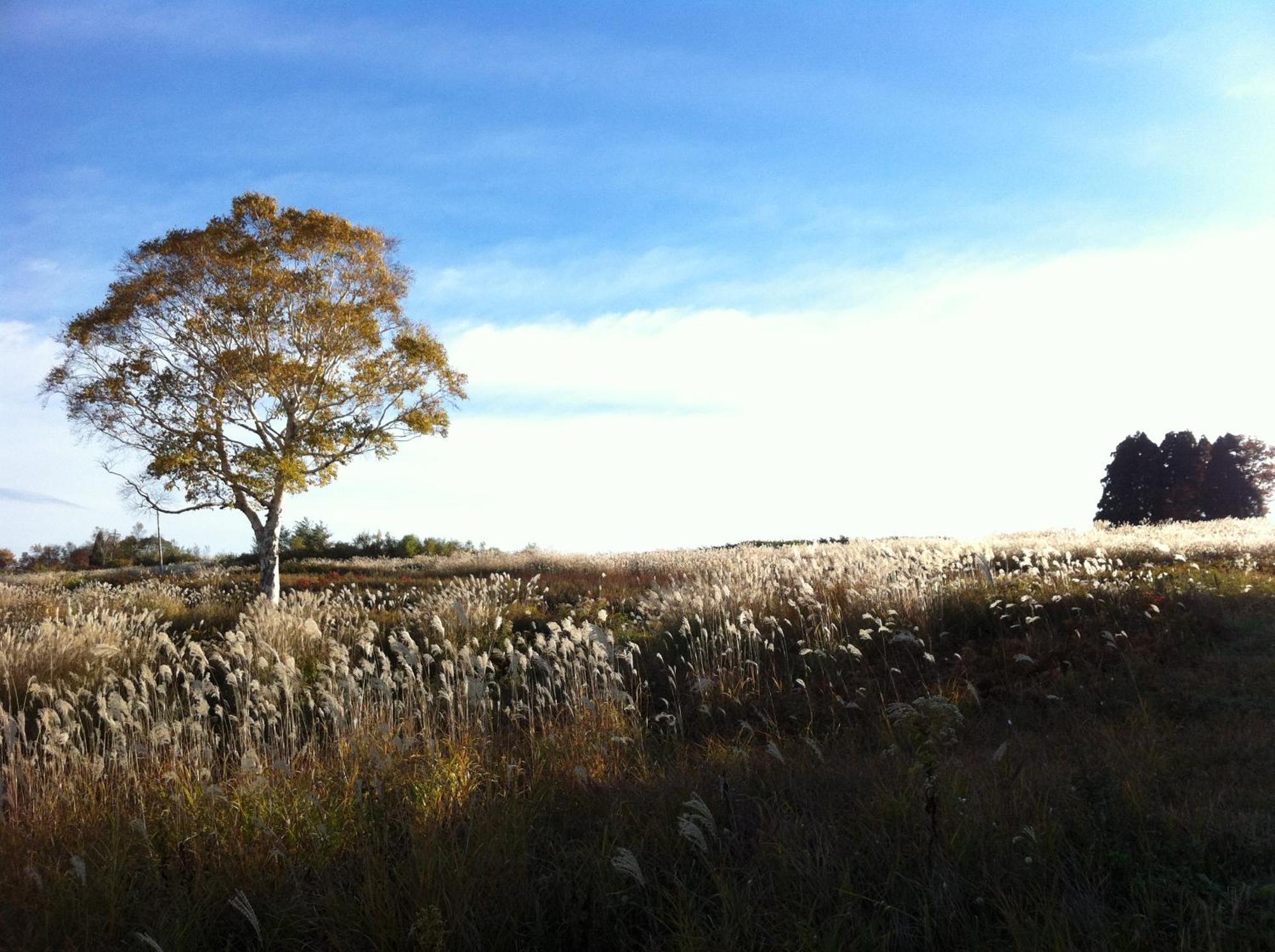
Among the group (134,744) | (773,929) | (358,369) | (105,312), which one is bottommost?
(773,929)

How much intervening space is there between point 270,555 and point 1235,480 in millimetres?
37832

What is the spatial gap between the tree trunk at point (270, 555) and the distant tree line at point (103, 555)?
84.0ft

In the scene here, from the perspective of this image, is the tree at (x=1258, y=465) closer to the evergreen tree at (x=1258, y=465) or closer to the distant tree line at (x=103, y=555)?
the evergreen tree at (x=1258, y=465)

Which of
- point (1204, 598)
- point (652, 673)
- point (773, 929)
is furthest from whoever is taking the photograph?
point (1204, 598)

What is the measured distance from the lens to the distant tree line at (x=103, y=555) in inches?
1740

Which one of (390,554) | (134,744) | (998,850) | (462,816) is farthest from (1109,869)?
(390,554)

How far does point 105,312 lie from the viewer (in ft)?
66.5

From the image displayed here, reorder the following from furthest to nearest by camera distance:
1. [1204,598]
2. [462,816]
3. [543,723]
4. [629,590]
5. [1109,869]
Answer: [629,590], [1204,598], [543,723], [462,816], [1109,869]

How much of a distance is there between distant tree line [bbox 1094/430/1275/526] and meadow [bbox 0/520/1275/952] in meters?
31.1

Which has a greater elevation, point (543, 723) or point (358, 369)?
point (358, 369)

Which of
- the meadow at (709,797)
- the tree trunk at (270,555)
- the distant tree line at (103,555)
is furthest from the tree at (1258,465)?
the distant tree line at (103,555)

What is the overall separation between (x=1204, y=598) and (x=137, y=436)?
2184cm

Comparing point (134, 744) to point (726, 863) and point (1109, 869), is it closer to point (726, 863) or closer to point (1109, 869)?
point (726, 863)

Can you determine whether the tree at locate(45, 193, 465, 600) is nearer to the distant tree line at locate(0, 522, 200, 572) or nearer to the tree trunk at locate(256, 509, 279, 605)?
the tree trunk at locate(256, 509, 279, 605)
